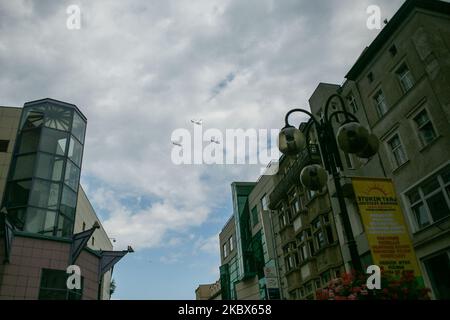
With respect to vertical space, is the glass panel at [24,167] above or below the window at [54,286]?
above

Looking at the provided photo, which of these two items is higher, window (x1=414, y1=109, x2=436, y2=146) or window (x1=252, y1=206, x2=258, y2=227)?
window (x1=252, y1=206, x2=258, y2=227)

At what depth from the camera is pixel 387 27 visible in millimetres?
18188

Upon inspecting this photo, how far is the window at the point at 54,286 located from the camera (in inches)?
719

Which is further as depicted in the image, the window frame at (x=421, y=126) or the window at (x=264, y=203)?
the window at (x=264, y=203)

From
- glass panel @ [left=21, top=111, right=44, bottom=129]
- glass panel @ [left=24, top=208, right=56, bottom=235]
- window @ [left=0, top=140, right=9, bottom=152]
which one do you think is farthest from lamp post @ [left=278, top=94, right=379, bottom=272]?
window @ [left=0, top=140, right=9, bottom=152]

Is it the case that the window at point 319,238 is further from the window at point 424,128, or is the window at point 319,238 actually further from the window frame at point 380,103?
the window at point 424,128

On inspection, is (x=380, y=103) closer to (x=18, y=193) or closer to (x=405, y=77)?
(x=405, y=77)

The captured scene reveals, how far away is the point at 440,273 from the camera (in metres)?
14.3

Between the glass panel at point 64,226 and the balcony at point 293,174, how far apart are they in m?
15.9

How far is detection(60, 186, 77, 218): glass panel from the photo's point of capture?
2209cm

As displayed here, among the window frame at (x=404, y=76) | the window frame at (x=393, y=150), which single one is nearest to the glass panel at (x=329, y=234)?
the window frame at (x=393, y=150)

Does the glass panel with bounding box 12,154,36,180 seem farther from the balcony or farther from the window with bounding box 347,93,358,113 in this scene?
the window with bounding box 347,93,358,113

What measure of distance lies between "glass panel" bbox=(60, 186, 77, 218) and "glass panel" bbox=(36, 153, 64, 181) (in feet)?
3.32

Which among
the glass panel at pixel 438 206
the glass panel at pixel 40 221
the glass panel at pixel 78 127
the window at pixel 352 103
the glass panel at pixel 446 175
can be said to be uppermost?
the glass panel at pixel 78 127
